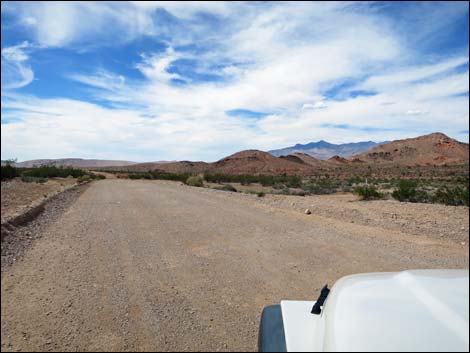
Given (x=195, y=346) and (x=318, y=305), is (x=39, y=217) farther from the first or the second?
(x=318, y=305)

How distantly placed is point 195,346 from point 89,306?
5.16ft

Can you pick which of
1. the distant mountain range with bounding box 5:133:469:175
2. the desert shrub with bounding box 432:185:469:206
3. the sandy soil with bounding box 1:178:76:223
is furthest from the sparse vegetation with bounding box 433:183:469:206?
the distant mountain range with bounding box 5:133:469:175

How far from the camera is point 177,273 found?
5805 mm

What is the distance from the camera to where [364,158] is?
13225 cm

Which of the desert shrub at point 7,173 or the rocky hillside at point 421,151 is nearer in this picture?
the desert shrub at point 7,173

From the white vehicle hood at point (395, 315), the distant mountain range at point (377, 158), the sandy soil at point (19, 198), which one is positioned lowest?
the sandy soil at point (19, 198)

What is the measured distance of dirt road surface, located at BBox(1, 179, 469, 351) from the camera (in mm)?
3811

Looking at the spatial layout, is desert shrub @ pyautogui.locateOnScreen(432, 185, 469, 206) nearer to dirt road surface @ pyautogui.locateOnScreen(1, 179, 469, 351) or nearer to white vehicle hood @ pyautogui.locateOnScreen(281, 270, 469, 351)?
dirt road surface @ pyautogui.locateOnScreen(1, 179, 469, 351)

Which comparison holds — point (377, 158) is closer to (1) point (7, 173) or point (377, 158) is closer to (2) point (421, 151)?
(2) point (421, 151)

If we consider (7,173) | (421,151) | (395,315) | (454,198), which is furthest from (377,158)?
(395,315)

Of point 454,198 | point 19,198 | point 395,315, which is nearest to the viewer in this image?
point 395,315

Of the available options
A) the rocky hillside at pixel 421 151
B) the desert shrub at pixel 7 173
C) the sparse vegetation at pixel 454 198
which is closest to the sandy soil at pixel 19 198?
the desert shrub at pixel 7 173

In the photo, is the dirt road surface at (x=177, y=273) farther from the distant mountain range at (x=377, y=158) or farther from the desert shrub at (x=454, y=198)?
the distant mountain range at (x=377, y=158)

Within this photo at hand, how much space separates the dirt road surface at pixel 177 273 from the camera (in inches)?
150
